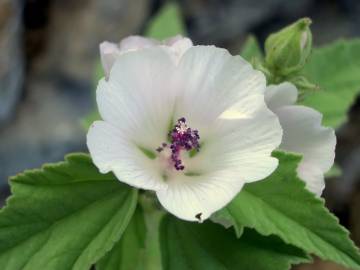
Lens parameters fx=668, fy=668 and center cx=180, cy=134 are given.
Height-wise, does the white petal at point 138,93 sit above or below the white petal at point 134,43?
below

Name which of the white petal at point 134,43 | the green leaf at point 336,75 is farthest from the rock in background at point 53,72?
the white petal at point 134,43

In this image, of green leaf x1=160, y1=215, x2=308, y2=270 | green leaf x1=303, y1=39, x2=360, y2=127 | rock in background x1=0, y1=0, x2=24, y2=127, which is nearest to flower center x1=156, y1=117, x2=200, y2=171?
green leaf x1=160, y1=215, x2=308, y2=270

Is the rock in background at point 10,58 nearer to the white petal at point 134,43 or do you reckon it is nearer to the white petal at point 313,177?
the white petal at point 134,43

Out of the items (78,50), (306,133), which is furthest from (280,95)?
(78,50)

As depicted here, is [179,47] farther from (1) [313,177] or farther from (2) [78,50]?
(2) [78,50]

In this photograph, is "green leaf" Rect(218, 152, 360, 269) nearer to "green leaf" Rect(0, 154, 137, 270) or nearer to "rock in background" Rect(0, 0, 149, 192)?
"green leaf" Rect(0, 154, 137, 270)

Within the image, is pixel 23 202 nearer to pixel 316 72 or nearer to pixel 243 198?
pixel 243 198
